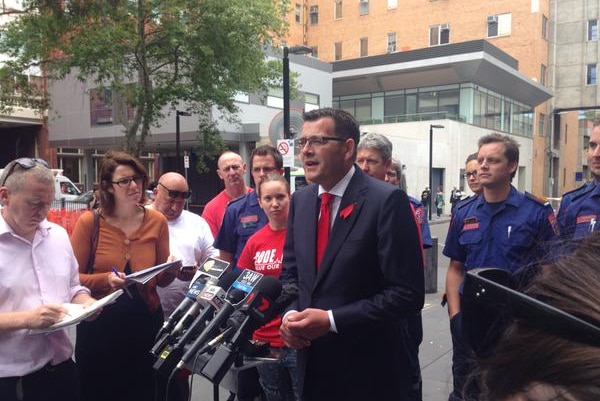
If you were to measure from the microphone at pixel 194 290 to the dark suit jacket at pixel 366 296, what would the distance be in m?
0.50

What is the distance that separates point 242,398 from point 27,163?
5.25 ft

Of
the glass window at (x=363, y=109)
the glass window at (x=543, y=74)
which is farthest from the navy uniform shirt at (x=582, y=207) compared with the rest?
the glass window at (x=543, y=74)

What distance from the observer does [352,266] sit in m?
2.44

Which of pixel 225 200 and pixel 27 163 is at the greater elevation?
pixel 27 163

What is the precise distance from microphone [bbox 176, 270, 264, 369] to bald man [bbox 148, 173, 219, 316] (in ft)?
5.62

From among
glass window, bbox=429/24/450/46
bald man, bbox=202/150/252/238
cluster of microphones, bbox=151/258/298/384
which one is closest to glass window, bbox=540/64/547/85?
glass window, bbox=429/24/450/46

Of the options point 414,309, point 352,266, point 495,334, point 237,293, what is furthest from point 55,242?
point 495,334

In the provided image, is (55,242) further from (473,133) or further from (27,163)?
(473,133)

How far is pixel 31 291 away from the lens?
2.52 metres

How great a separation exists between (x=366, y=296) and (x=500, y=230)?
1.51 metres

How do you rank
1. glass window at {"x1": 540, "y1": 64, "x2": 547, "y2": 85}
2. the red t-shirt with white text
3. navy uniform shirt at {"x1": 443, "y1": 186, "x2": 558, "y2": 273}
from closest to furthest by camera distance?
the red t-shirt with white text
navy uniform shirt at {"x1": 443, "y1": 186, "x2": 558, "y2": 273}
glass window at {"x1": 540, "y1": 64, "x2": 547, "y2": 85}

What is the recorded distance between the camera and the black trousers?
7.93 ft

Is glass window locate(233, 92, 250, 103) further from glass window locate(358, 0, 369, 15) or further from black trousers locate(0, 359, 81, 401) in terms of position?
black trousers locate(0, 359, 81, 401)

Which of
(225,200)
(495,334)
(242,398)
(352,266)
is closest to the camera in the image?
(495,334)
